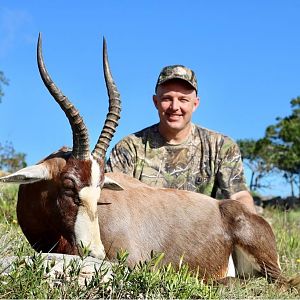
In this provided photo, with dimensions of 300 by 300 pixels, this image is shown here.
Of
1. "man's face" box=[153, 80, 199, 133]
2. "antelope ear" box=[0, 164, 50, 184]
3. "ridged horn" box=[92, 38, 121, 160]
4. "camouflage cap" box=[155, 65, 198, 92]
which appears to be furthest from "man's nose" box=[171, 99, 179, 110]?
"antelope ear" box=[0, 164, 50, 184]

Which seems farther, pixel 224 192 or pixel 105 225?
pixel 224 192

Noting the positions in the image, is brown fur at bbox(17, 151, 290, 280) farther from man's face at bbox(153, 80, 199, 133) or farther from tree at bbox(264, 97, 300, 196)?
tree at bbox(264, 97, 300, 196)

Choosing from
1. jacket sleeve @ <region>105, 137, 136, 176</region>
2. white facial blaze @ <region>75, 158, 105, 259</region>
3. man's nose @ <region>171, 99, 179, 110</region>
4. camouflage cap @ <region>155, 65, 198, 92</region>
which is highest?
camouflage cap @ <region>155, 65, 198, 92</region>

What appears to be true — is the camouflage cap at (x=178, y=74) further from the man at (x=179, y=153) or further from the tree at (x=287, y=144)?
the tree at (x=287, y=144)

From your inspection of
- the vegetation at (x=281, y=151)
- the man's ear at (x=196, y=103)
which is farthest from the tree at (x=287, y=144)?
the man's ear at (x=196, y=103)

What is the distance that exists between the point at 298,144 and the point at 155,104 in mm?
31279

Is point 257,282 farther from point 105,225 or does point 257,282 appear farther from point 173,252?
point 105,225

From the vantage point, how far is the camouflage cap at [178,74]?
757 centimetres

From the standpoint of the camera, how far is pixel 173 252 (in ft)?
20.0

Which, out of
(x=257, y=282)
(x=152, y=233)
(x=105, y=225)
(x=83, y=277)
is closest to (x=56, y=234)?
(x=105, y=225)

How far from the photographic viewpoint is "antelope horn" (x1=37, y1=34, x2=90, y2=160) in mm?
5617

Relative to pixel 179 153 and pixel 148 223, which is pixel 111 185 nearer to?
pixel 148 223

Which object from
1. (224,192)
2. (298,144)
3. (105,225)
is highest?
(298,144)

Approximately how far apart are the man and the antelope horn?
1810 mm
